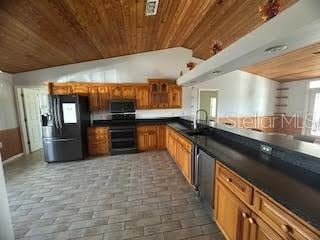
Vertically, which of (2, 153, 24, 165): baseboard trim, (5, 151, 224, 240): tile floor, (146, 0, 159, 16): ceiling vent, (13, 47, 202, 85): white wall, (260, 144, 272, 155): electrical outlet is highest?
(146, 0, 159, 16): ceiling vent

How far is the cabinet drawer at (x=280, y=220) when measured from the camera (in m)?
0.94

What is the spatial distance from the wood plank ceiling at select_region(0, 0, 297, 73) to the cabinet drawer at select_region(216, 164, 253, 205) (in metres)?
2.67

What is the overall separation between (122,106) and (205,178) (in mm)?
3664

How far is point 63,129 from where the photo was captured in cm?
455

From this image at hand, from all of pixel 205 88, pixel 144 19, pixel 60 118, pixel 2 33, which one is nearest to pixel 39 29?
pixel 2 33

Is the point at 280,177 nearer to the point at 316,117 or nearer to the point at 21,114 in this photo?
the point at 21,114

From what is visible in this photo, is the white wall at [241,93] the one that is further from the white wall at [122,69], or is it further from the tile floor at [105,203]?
the tile floor at [105,203]

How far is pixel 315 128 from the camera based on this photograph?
675 cm

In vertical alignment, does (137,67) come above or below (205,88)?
above

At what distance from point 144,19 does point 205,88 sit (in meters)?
3.90

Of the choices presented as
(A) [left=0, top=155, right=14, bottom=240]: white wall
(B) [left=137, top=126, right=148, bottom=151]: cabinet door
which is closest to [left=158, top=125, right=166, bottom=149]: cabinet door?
(B) [left=137, top=126, right=148, bottom=151]: cabinet door

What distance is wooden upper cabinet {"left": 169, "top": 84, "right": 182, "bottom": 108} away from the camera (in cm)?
581

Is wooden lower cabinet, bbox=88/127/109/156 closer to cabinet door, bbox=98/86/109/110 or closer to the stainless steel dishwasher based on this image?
cabinet door, bbox=98/86/109/110

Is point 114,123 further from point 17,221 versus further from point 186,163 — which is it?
point 17,221
